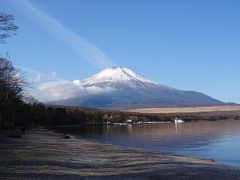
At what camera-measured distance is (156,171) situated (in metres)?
30.4

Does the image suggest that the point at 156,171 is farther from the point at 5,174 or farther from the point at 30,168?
the point at 5,174

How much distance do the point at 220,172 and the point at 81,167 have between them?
30.6 feet

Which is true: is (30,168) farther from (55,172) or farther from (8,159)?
(8,159)

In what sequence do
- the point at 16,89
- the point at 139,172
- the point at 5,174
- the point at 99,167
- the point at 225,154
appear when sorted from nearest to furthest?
the point at 5,174 < the point at 139,172 < the point at 99,167 < the point at 225,154 < the point at 16,89

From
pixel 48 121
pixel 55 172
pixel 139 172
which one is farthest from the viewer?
pixel 48 121

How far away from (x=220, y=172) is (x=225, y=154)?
30576 mm

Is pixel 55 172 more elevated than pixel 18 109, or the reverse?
pixel 18 109

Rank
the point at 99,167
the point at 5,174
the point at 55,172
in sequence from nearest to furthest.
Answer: the point at 5,174
the point at 55,172
the point at 99,167

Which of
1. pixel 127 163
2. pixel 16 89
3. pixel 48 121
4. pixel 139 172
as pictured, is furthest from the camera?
pixel 48 121

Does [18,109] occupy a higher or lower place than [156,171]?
higher

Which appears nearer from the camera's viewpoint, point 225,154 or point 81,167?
point 81,167

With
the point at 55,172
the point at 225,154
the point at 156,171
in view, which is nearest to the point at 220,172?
the point at 156,171

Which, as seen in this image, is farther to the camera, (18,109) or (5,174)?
(18,109)

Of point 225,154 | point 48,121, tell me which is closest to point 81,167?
point 225,154
